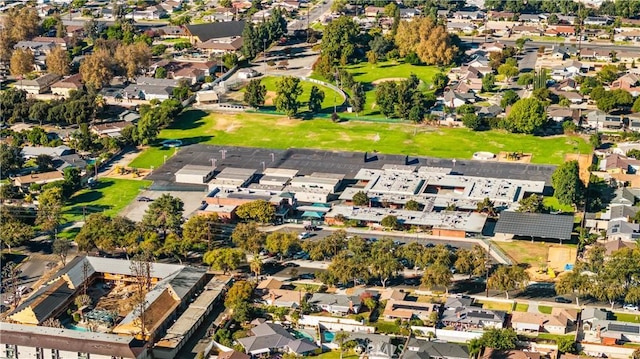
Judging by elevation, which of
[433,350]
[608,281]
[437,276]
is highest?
[608,281]

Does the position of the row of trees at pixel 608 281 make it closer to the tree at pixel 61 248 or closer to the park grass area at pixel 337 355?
the park grass area at pixel 337 355

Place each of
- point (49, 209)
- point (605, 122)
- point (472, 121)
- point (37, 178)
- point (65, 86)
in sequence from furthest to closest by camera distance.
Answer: point (65, 86)
point (605, 122)
point (472, 121)
point (37, 178)
point (49, 209)

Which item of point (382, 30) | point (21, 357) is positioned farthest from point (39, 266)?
point (382, 30)

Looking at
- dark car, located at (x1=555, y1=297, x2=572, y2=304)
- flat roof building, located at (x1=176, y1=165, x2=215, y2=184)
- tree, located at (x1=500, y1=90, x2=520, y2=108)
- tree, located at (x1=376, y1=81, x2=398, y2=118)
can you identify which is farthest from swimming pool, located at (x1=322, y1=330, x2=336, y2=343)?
tree, located at (x1=500, y1=90, x2=520, y2=108)

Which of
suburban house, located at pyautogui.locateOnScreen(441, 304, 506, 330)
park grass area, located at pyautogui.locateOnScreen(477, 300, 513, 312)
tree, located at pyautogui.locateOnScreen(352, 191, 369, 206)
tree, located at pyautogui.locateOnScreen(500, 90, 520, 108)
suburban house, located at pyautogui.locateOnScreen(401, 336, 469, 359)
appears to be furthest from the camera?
tree, located at pyautogui.locateOnScreen(500, 90, 520, 108)

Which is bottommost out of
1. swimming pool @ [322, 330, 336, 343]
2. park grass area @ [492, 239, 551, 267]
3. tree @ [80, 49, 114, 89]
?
park grass area @ [492, 239, 551, 267]

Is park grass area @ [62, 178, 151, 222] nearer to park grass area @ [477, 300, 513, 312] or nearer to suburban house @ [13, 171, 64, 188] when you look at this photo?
suburban house @ [13, 171, 64, 188]

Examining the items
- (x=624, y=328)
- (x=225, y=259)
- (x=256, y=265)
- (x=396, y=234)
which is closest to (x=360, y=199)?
(x=396, y=234)

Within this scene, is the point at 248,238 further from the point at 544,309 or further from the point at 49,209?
the point at 544,309

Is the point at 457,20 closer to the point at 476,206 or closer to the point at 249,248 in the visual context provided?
the point at 476,206
